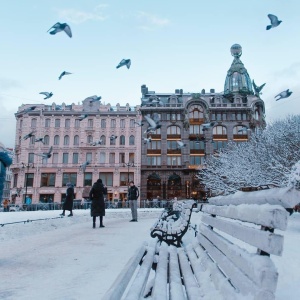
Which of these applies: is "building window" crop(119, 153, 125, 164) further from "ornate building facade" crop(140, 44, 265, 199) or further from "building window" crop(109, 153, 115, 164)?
"ornate building facade" crop(140, 44, 265, 199)

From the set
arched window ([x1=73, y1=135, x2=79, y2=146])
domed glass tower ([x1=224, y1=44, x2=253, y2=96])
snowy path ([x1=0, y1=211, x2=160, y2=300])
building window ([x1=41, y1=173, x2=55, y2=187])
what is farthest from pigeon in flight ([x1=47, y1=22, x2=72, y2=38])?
domed glass tower ([x1=224, y1=44, x2=253, y2=96])

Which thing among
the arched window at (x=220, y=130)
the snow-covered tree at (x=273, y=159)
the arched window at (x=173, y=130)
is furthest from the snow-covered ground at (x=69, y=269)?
the arched window at (x=220, y=130)

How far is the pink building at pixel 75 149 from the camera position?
50.9 m

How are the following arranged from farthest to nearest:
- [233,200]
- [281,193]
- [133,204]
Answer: [133,204] < [233,200] < [281,193]

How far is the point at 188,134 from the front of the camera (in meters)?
52.2

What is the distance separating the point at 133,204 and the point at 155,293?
12.9 metres

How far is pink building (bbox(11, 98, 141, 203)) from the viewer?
50.9m

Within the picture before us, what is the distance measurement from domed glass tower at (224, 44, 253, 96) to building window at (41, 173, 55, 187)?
31.0 metres

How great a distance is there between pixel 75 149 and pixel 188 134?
17.7 m

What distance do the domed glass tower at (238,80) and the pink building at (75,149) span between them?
655 inches

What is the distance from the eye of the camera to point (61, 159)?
2058 inches

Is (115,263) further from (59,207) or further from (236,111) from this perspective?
(236,111)

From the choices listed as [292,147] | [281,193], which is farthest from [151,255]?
[292,147]

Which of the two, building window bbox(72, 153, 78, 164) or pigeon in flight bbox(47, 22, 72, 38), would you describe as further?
building window bbox(72, 153, 78, 164)
